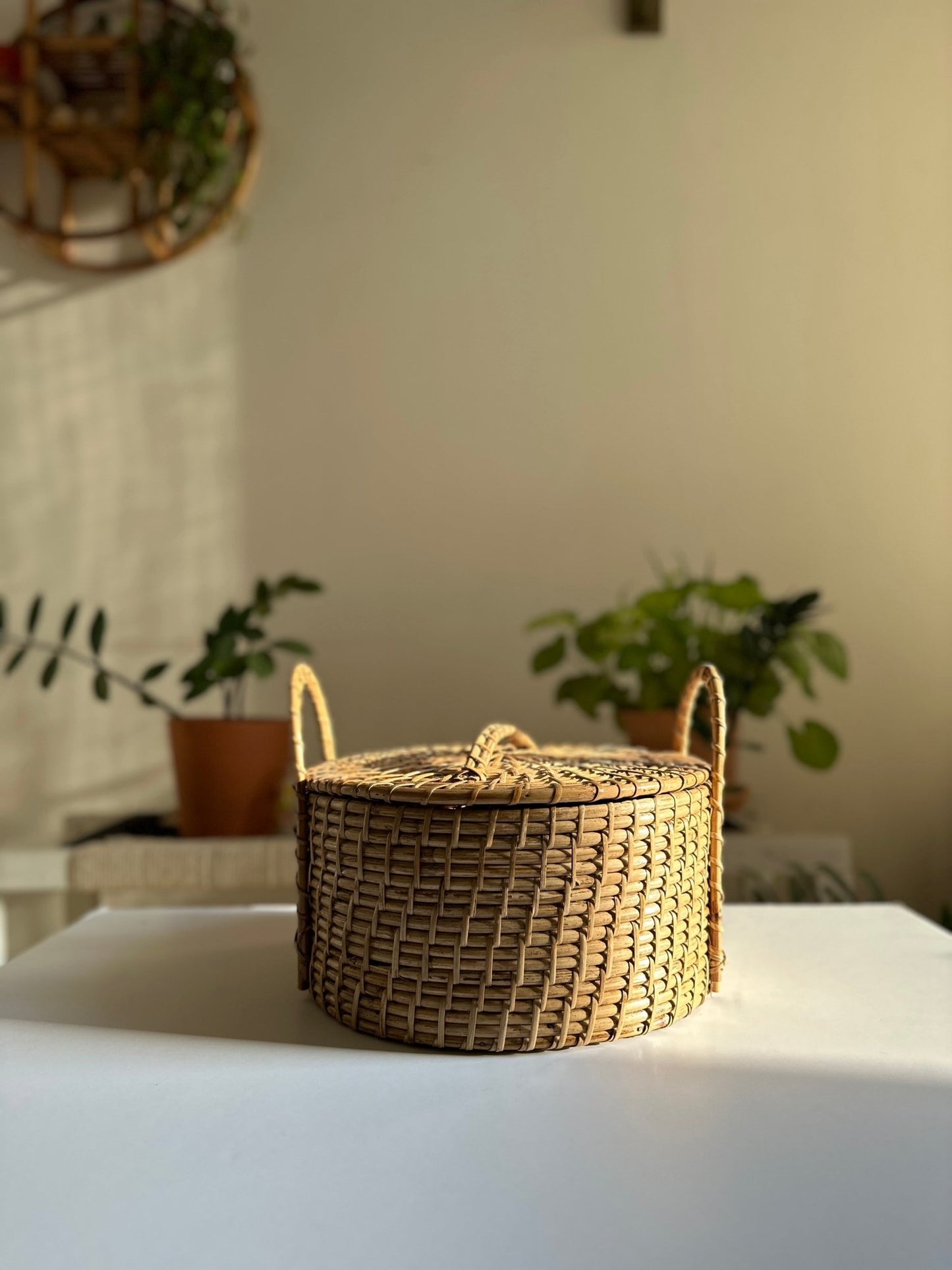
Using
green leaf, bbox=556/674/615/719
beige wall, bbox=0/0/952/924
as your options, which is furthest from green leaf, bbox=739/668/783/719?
beige wall, bbox=0/0/952/924

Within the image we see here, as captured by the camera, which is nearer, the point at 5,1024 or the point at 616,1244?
the point at 616,1244

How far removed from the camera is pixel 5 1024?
24.8 inches

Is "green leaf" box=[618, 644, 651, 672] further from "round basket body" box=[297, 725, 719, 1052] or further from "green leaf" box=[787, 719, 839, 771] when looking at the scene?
"round basket body" box=[297, 725, 719, 1052]

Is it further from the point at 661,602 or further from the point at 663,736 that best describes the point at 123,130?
the point at 663,736

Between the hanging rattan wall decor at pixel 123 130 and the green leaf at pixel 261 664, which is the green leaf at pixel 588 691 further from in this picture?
the hanging rattan wall decor at pixel 123 130

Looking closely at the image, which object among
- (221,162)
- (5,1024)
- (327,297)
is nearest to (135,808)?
(327,297)

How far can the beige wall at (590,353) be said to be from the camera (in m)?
1.92

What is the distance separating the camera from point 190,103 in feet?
5.97

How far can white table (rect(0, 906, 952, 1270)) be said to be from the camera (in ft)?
1.31

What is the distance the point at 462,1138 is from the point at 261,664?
104 cm

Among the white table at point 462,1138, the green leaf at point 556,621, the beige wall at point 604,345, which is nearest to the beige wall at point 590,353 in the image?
the beige wall at point 604,345

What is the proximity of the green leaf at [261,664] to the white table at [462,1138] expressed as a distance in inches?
29.4

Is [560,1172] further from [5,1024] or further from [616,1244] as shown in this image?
[5,1024]

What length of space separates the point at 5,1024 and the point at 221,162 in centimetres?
162
